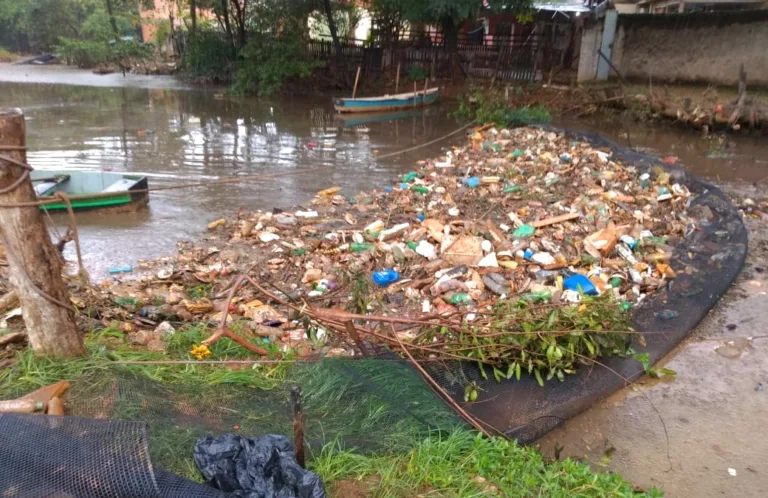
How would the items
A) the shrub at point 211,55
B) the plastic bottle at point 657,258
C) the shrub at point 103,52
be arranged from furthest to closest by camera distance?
1. the shrub at point 103,52
2. the shrub at point 211,55
3. the plastic bottle at point 657,258

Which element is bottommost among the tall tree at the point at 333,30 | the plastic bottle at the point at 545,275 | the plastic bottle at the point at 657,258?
the plastic bottle at the point at 545,275

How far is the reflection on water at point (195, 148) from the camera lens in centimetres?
787

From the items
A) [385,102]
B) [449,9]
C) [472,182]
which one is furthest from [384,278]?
[449,9]

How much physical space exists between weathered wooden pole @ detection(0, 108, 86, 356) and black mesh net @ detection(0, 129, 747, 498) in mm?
253

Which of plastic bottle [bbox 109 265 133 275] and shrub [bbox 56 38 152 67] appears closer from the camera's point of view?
plastic bottle [bbox 109 265 133 275]

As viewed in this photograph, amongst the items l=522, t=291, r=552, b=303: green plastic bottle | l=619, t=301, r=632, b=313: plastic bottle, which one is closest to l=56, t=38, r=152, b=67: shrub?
l=522, t=291, r=552, b=303: green plastic bottle

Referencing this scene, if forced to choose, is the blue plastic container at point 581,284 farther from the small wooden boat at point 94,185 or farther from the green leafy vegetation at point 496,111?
the green leafy vegetation at point 496,111

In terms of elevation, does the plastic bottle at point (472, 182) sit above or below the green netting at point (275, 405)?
above

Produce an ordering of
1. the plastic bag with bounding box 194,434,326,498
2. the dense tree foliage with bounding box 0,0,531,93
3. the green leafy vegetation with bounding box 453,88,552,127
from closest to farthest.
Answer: the plastic bag with bounding box 194,434,326,498 → the green leafy vegetation with bounding box 453,88,552,127 → the dense tree foliage with bounding box 0,0,531,93

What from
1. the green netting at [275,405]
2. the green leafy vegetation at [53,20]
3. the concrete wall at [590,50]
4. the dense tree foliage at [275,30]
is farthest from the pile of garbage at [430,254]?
the green leafy vegetation at [53,20]

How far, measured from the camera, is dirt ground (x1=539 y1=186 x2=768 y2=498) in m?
3.03

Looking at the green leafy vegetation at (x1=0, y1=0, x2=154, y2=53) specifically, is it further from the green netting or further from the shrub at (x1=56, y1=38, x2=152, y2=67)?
the green netting

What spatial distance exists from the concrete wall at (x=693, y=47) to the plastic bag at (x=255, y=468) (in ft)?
47.5

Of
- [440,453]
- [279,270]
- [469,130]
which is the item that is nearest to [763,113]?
[469,130]
